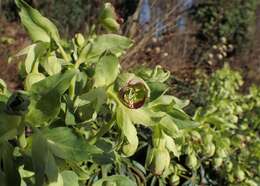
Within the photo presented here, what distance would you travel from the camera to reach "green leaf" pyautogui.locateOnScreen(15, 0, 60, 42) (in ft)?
2.61

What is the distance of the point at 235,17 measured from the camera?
42.5 feet

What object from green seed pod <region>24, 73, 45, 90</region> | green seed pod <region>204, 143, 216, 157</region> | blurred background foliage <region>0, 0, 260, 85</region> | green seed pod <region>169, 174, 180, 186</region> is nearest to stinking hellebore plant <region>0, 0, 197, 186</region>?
green seed pod <region>24, 73, 45, 90</region>

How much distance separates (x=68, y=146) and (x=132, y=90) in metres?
0.11

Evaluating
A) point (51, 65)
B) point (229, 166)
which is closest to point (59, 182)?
point (51, 65)

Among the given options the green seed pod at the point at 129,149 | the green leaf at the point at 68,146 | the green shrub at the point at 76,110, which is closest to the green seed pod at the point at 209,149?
the green shrub at the point at 76,110

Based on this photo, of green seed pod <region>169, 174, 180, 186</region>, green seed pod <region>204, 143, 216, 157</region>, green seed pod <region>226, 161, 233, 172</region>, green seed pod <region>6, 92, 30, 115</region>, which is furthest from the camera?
green seed pod <region>226, 161, 233, 172</region>

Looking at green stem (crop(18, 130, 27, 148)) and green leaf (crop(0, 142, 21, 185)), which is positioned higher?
green stem (crop(18, 130, 27, 148))

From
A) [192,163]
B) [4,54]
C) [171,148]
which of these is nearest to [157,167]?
[171,148]

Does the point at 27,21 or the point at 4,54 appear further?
the point at 4,54

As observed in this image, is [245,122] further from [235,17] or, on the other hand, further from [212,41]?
[235,17]

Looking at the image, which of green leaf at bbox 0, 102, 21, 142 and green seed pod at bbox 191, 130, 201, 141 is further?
green seed pod at bbox 191, 130, 201, 141

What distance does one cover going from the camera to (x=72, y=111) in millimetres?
756

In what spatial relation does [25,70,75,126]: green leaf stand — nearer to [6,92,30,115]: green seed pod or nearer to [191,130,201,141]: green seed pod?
[6,92,30,115]: green seed pod

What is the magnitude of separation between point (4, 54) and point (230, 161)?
172 inches
